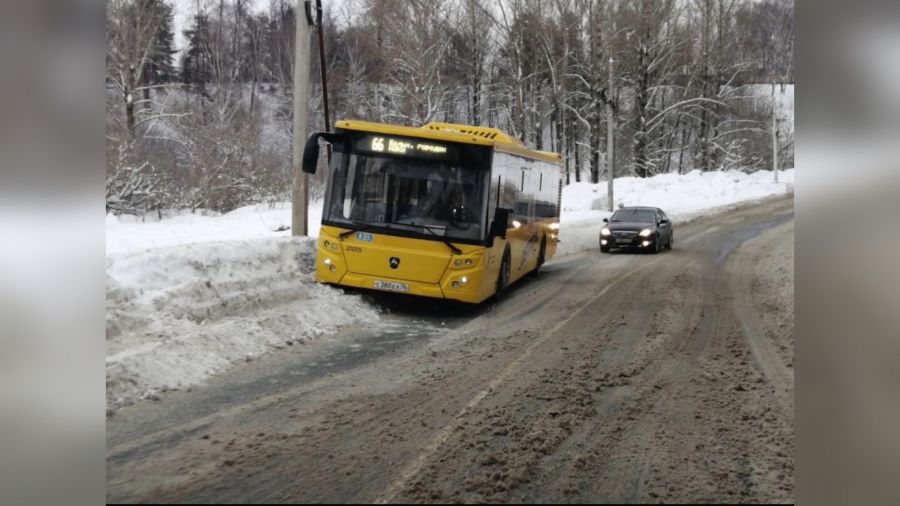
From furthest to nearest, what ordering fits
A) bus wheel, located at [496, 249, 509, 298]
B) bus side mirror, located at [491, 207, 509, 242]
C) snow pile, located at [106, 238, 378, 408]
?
bus wheel, located at [496, 249, 509, 298] < bus side mirror, located at [491, 207, 509, 242] < snow pile, located at [106, 238, 378, 408]

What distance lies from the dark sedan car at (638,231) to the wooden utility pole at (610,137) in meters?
1.48

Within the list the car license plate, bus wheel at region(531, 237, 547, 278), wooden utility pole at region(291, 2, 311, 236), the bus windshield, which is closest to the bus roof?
the bus windshield

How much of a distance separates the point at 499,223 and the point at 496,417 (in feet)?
16.1

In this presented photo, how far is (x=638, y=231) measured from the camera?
17.2 metres

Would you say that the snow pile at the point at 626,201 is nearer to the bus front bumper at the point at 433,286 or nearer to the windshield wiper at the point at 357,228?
the bus front bumper at the point at 433,286

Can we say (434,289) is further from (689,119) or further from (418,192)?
(689,119)

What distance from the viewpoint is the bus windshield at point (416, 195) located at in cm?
852

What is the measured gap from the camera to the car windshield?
59.0ft

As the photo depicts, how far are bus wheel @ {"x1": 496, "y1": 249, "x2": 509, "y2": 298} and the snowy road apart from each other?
6.24 ft

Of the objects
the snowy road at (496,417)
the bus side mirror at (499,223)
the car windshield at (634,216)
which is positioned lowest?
→ the snowy road at (496,417)

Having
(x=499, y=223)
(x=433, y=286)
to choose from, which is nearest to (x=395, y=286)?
(x=433, y=286)

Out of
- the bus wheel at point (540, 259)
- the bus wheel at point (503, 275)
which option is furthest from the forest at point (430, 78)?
the bus wheel at point (540, 259)

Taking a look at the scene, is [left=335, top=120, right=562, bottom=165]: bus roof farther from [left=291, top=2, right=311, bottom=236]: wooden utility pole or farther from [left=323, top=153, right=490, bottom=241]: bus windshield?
[left=291, top=2, right=311, bottom=236]: wooden utility pole
